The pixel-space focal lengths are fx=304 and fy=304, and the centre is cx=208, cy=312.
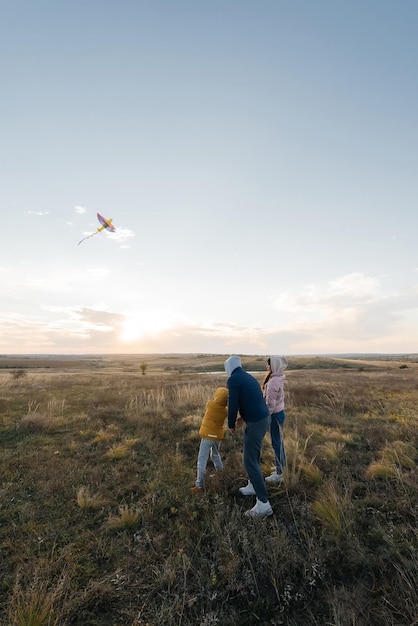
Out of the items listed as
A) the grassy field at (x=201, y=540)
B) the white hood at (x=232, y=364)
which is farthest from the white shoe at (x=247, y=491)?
the white hood at (x=232, y=364)

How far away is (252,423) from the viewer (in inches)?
192

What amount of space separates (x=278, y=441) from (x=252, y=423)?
1787mm

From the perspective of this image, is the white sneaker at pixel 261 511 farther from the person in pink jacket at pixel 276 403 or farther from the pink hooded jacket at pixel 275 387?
the pink hooded jacket at pixel 275 387

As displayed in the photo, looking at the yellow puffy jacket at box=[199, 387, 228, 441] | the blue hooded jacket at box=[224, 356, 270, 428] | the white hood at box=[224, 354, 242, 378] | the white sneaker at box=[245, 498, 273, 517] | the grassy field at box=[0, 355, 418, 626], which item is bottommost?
the grassy field at box=[0, 355, 418, 626]

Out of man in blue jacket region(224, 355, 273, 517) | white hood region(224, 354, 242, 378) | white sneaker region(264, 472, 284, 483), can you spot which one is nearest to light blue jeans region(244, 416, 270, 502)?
man in blue jacket region(224, 355, 273, 517)

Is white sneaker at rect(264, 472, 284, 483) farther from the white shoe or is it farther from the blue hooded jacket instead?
the blue hooded jacket

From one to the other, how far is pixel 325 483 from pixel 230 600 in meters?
A: 2.88

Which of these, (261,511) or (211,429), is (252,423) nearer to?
(211,429)

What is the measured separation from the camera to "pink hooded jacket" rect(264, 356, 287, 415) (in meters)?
6.29

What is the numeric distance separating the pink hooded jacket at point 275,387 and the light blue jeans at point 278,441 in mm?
180

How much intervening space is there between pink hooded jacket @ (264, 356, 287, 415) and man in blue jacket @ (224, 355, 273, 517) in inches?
52.5

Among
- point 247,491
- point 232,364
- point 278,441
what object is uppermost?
point 232,364

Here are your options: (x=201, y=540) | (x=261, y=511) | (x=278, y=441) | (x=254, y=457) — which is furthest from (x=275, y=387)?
(x=201, y=540)

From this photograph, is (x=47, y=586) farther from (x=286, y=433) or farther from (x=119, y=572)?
(x=286, y=433)
